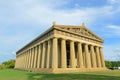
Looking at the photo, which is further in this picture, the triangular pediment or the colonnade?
the triangular pediment

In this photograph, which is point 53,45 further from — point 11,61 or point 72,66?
point 11,61

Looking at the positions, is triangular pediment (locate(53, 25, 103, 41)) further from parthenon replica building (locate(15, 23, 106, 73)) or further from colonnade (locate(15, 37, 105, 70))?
colonnade (locate(15, 37, 105, 70))

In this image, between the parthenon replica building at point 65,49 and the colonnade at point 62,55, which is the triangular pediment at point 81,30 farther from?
the colonnade at point 62,55

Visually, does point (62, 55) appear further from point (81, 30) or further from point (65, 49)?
point (81, 30)

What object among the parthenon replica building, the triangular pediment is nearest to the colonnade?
the parthenon replica building

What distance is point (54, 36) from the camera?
38656 mm

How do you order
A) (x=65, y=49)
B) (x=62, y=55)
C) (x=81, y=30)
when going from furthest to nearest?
(x=81, y=30)
(x=65, y=49)
(x=62, y=55)

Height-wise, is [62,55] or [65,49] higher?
[65,49]

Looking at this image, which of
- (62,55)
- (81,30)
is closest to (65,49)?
(62,55)

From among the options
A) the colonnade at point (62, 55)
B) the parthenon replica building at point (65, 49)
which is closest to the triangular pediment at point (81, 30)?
the parthenon replica building at point (65, 49)

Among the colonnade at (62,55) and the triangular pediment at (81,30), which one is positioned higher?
the triangular pediment at (81,30)

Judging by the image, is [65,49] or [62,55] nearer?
[62,55]

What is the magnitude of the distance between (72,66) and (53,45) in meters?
7.43

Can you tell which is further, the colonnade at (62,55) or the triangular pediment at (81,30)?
the triangular pediment at (81,30)
